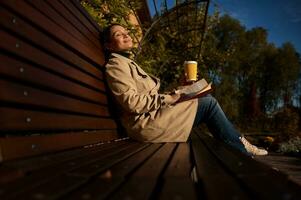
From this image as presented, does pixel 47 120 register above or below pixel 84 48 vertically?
below

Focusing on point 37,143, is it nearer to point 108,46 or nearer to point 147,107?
point 147,107

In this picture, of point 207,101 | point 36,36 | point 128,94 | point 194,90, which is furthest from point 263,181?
point 207,101

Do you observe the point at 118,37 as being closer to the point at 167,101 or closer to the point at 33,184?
the point at 167,101

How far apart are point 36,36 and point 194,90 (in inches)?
68.5

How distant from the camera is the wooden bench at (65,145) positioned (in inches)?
41.9

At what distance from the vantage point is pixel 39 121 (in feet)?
5.77

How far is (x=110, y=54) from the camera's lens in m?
3.44

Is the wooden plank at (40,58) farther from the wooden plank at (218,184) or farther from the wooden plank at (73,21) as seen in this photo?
the wooden plank at (218,184)

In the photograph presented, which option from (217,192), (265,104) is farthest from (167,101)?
(265,104)

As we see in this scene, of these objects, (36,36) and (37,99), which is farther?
(36,36)

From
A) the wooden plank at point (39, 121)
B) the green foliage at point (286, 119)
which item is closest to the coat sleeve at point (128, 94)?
the wooden plank at point (39, 121)

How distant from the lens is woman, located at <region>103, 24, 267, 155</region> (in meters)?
3.12

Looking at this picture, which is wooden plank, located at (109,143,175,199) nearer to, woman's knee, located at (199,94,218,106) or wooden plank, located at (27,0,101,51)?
wooden plank, located at (27,0,101,51)

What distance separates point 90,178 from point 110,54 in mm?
2286
